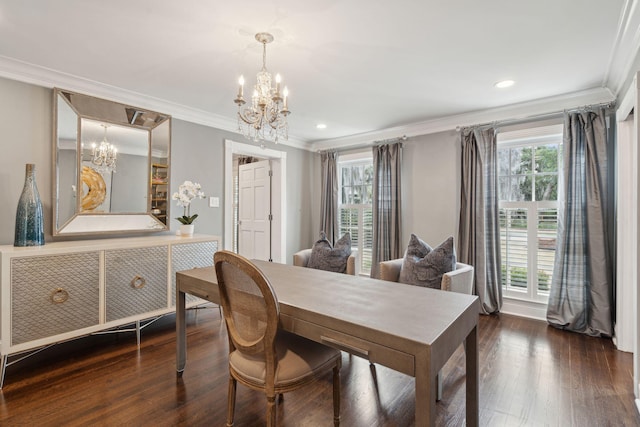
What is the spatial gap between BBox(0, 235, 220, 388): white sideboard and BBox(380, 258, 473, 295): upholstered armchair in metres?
1.91

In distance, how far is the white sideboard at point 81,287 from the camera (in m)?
2.08

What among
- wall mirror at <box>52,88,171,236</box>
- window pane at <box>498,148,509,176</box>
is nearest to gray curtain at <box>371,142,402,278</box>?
window pane at <box>498,148,509,176</box>

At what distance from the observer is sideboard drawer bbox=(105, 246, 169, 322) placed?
100 inches

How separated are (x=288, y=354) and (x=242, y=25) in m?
1.92

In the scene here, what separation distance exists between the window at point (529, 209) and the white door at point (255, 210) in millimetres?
3157

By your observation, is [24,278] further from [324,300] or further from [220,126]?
[220,126]

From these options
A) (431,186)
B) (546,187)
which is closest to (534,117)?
(546,187)

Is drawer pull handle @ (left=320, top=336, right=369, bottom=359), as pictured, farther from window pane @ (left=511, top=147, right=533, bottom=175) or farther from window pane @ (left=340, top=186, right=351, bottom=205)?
window pane @ (left=340, top=186, right=351, bottom=205)

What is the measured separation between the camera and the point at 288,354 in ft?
4.82

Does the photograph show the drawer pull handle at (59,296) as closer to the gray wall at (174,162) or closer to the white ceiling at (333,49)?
the gray wall at (174,162)

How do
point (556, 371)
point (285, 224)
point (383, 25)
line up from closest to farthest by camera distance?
1. point (383, 25)
2. point (556, 371)
3. point (285, 224)

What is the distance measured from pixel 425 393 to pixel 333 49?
2155 mm

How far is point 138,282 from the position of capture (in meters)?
2.70

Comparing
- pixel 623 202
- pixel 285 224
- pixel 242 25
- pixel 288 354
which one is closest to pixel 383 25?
pixel 242 25
